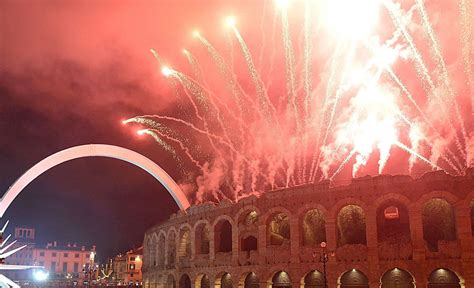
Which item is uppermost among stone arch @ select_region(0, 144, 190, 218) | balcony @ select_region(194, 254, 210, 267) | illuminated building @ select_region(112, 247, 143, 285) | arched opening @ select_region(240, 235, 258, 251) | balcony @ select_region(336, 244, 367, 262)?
stone arch @ select_region(0, 144, 190, 218)

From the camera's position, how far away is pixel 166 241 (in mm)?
61125

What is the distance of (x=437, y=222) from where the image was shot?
39.7 m

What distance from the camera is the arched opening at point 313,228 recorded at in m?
44.6

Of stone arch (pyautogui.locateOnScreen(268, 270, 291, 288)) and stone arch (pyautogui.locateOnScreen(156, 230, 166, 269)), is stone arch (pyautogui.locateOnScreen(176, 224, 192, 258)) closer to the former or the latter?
stone arch (pyautogui.locateOnScreen(156, 230, 166, 269))

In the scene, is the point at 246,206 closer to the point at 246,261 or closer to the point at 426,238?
the point at 246,261

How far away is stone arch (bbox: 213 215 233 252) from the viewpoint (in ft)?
165

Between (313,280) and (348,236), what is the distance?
211 inches

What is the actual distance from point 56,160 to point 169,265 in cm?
2270

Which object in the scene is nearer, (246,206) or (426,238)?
(426,238)

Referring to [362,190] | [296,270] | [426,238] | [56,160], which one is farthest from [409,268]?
[56,160]

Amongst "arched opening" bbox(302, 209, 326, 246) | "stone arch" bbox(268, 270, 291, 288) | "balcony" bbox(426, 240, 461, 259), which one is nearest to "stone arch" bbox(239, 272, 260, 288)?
"stone arch" bbox(268, 270, 291, 288)

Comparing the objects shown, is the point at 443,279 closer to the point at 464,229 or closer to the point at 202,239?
the point at 464,229

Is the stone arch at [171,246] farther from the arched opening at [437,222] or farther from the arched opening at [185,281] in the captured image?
the arched opening at [437,222]

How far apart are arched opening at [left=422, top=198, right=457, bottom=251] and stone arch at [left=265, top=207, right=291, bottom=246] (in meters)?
12.1
